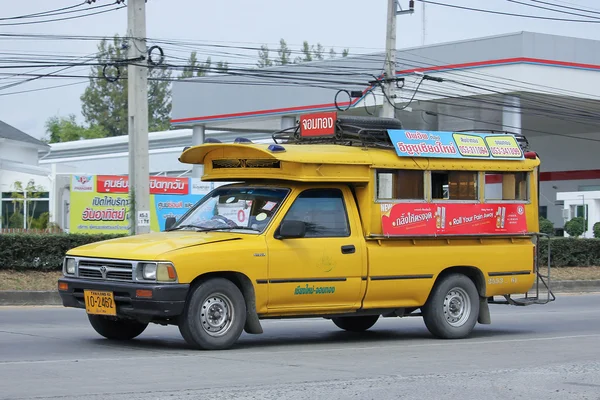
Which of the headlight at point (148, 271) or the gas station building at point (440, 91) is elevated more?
the gas station building at point (440, 91)

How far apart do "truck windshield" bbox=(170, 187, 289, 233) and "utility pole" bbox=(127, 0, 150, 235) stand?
8721 millimetres

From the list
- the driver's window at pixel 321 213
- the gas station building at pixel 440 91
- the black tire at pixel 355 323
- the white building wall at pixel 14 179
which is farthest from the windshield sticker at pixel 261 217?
the white building wall at pixel 14 179

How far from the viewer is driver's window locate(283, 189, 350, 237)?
11328 mm

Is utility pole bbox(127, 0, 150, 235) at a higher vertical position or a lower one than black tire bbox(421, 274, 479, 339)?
higher

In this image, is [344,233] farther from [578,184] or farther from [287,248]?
[578,184]

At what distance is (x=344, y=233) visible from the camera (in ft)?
37.9

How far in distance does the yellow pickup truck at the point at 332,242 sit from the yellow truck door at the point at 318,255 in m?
0.01

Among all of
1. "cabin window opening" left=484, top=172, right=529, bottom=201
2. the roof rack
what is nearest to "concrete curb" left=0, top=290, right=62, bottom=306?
the roof rack

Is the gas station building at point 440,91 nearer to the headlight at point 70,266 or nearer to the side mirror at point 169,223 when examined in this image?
the side mirror at point 169,223

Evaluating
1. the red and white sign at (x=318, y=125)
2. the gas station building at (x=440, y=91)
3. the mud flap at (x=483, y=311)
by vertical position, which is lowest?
the mud flap at (x=483, y=311)

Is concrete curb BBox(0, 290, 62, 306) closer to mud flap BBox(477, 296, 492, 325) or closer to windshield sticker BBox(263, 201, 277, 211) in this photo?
windshield sticker BBox(263, 201, 277, 211)

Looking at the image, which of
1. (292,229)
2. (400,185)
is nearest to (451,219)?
(400,185)

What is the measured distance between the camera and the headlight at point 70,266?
35.4 feet

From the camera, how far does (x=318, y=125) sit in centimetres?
1274
